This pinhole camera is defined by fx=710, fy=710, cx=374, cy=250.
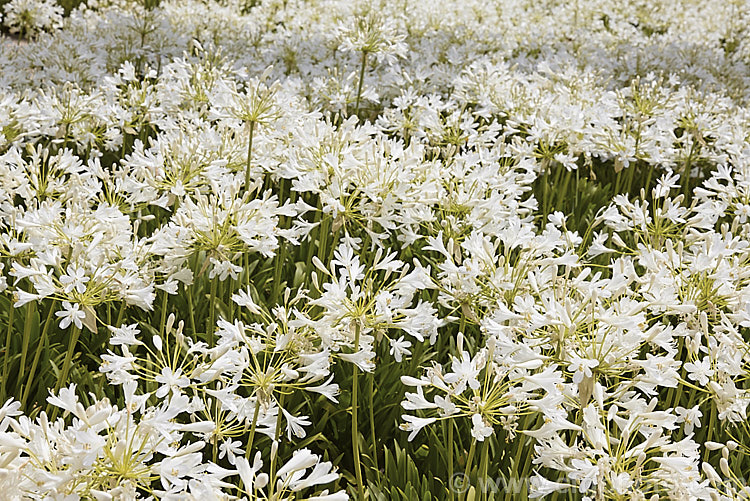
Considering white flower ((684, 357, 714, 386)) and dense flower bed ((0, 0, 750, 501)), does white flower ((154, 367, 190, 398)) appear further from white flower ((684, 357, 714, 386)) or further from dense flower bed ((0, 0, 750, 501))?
white flower ((684, 357, 714, 386))

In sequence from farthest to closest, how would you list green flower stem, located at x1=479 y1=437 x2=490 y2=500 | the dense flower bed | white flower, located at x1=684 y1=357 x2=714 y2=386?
white flower, located at x1=684 y1=357 x2=714 y2=386 → green flower stem, located at x1=479 y1=437 x2=490 y2=500 → the dense flower bed

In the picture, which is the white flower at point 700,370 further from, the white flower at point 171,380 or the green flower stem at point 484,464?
the white flower at point 171,380

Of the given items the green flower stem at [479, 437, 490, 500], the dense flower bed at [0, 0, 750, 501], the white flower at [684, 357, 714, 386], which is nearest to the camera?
the dense flower bed at [0, 0, 750, 501]

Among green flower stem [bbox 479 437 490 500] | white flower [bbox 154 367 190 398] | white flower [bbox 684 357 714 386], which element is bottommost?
green flower stem [bbox 479 437 490 500]

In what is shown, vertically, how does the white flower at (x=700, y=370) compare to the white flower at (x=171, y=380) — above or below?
above

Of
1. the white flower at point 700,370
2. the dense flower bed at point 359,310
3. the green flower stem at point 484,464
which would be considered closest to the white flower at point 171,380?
the dense flower bed at point 359,310

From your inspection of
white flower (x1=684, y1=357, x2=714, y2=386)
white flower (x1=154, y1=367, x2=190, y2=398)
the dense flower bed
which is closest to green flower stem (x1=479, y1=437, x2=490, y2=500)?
the dense flower bed

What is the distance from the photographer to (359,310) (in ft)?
7.65

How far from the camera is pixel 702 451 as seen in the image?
3.02 metres

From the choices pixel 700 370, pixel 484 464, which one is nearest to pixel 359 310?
pixel 484 464

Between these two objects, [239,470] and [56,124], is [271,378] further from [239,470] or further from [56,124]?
[56,124]

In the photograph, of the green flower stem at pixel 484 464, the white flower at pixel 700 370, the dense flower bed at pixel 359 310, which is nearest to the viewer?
the dense flower bed at pixel 359 310

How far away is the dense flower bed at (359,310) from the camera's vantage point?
6.38 ft

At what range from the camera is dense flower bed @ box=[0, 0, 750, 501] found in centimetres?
194
